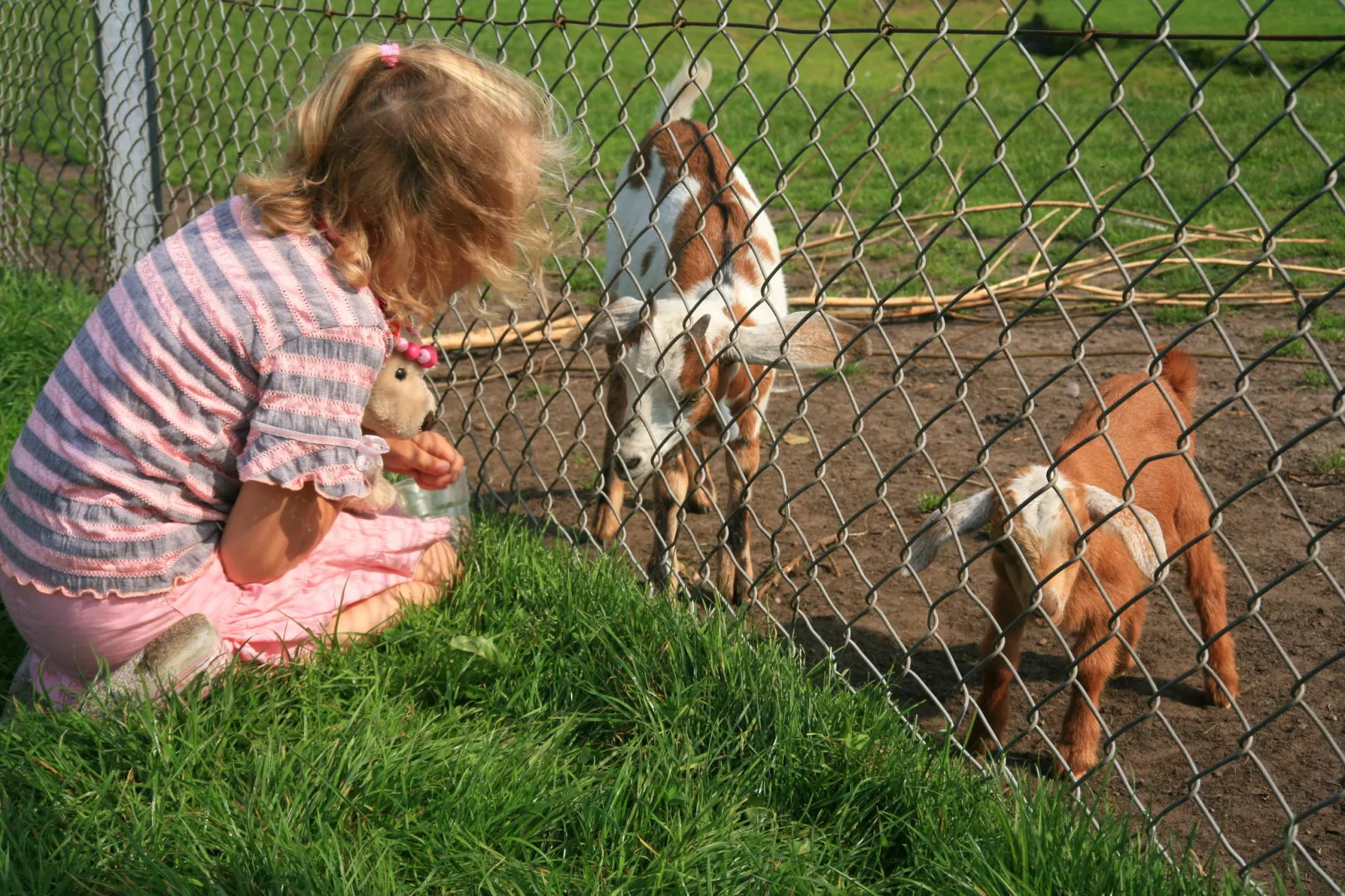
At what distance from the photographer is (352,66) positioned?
8.16 feet

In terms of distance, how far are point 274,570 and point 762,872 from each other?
4.34 ft

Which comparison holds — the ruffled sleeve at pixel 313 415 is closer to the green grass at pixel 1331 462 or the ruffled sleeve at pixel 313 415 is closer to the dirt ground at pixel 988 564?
the dirt ground at pixel 988 564

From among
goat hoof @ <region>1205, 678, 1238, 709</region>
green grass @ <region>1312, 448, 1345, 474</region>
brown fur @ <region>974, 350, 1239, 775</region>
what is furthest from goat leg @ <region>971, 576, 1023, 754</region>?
green grass @ <region>1312, 448, 1345, 474</region>

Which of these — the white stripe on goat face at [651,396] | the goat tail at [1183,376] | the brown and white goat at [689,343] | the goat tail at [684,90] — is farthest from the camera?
the goat tail at [684,90]

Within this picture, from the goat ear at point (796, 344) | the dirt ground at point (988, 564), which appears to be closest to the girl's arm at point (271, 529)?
the dirt ground at point (988, 564)

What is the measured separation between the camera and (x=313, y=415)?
234cm

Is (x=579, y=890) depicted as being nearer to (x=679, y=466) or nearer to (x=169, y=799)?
(x=169, y=799)

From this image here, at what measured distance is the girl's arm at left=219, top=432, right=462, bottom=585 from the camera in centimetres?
243

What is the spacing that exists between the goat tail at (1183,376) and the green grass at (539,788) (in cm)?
214

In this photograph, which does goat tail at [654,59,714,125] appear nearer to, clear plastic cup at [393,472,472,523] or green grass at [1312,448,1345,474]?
clear plastic cup at [393,472,472,523]

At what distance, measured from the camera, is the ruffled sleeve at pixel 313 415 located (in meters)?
2.31

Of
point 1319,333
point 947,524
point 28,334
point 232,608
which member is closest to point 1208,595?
point 947,524

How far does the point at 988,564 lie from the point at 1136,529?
72.4 inches

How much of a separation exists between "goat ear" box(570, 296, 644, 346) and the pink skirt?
1.07m
